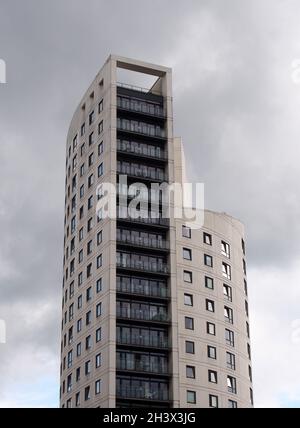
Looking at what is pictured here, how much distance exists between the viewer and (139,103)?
106 m

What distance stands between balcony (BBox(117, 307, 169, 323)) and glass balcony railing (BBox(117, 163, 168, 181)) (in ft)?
57.6

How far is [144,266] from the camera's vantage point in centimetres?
9794

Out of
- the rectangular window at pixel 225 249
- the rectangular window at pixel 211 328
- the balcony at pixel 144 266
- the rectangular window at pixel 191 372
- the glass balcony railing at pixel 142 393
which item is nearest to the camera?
the glass balcony railing at pixel 142 393

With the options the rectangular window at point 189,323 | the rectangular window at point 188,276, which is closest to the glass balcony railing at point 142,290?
the rectangular window at point 188,276

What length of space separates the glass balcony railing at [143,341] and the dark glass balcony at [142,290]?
5209mm

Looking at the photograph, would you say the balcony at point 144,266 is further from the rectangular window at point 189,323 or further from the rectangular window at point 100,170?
the rectangular window at point 100,170

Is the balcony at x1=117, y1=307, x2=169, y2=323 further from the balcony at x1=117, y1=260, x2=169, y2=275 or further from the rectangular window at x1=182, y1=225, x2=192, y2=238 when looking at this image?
the rectangular window at x1=182, y1=225, x2=192, y2=238

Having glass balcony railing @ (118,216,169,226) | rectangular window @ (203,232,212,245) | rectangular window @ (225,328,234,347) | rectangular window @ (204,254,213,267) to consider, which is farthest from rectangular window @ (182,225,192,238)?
rectangular window @ (225,328,234,347)

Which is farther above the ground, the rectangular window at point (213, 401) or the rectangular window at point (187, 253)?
the rectangular window at point (187, 253)

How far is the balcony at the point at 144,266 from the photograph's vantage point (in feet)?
317

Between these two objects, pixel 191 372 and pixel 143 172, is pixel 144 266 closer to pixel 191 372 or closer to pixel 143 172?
pixel 143 172
